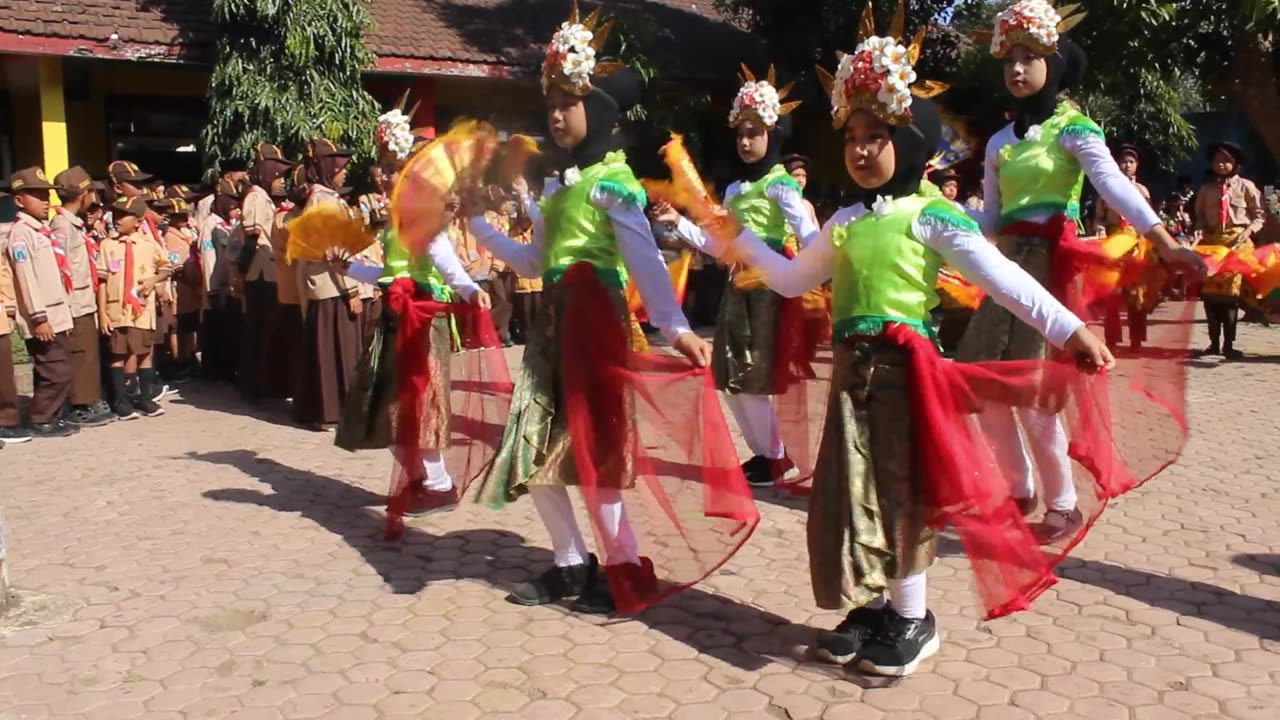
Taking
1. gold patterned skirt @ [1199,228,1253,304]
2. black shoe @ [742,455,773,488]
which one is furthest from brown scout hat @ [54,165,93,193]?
gold patterned skirt @ [1199,228,1253,304]

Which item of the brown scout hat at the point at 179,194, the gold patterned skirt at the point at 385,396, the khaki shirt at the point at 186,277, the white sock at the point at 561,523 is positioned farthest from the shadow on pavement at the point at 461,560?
the brown scout hat at the point at 179,194

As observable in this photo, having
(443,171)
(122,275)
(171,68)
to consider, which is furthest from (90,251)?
(171,68)

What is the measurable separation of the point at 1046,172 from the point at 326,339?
541 centimetres

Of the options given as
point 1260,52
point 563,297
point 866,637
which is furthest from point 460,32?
point 866,637

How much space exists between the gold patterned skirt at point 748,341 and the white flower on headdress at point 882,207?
2.50m

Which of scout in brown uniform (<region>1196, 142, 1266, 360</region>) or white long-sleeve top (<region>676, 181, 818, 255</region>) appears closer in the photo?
white long-sleeve top (<region>676, 181, 818, 255</region>)

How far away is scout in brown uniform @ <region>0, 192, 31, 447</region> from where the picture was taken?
7883 mm

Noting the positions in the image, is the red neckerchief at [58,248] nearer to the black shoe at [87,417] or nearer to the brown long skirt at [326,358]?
the black shoe at [87,417]

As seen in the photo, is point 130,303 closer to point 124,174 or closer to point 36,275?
point 36,275

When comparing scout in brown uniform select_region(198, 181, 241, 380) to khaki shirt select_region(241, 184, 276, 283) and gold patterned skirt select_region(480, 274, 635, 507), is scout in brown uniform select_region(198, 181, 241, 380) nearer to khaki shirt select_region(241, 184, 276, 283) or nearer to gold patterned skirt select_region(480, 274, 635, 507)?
khaki shirt select_region(241, 184, 276, 283)

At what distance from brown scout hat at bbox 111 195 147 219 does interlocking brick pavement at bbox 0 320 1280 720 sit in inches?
129

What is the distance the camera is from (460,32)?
651 inches

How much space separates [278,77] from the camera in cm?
1352

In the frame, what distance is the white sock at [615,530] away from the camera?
4195mm
